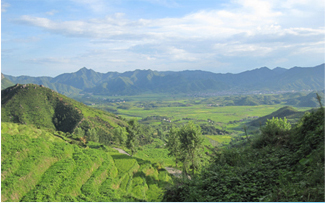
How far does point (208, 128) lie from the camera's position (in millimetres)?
166250

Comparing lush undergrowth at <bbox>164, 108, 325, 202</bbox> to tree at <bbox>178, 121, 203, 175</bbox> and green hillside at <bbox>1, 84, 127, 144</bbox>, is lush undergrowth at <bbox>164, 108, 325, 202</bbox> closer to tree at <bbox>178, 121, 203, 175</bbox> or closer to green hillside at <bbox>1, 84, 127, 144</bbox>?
tree at <bbox>178, 121, 203, 175</bbox>

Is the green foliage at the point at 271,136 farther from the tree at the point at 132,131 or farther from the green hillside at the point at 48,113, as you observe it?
the green hillside at the point at 48,113

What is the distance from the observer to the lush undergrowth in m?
7.40

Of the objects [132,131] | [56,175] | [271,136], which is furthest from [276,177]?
[132,131]

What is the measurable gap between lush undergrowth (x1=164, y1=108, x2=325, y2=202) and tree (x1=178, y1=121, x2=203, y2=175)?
47.8ft

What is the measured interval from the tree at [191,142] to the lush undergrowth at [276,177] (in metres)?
14.6

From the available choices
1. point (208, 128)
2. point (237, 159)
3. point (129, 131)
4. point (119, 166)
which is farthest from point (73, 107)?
point (237, 159)

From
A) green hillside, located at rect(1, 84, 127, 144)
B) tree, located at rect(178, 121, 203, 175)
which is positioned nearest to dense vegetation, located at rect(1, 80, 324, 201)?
tree, located at rect(178, 121, 203, 175)

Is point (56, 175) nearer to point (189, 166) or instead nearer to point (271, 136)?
point (189, 166)

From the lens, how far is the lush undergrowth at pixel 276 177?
7402 millimetres

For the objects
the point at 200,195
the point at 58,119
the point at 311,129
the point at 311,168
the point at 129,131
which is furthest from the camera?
the point at 58,119

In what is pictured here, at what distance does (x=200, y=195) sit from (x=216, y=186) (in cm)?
114

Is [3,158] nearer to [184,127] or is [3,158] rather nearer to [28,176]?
[28,176]

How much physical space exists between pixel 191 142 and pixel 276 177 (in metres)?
20.0
